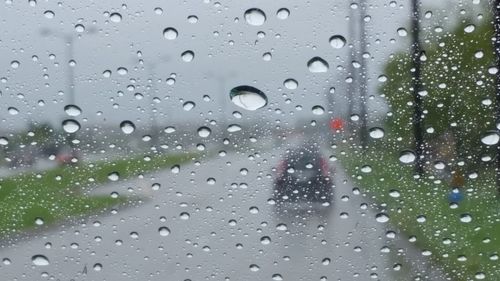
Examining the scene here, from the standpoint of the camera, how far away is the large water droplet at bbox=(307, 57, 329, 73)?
1.28m

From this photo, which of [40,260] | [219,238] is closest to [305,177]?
[219,238]

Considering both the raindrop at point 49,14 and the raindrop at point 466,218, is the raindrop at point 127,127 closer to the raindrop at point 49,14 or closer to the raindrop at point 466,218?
the raindrop at point 49,14

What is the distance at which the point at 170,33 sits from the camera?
1277 millimetres

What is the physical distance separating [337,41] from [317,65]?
76 millimetres

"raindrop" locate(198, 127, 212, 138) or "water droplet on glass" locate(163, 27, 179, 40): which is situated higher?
"water droplet on glass" locate(163, 27, 179, 40)

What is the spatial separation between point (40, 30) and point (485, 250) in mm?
1271

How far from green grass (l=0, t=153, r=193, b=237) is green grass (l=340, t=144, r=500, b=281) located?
0.48 meters

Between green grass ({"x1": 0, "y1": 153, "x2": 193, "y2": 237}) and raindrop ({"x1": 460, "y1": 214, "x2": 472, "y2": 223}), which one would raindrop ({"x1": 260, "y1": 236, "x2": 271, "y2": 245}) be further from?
raindrop ({"x1": 460, "y1": 214, "x2": 472, "y2": 223})

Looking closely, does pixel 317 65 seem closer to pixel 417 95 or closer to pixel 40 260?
pixel 417 95

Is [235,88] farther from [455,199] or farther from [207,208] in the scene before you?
[455,199]

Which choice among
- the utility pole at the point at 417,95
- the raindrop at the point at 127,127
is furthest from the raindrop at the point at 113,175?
the utility pole at the point at 417,95

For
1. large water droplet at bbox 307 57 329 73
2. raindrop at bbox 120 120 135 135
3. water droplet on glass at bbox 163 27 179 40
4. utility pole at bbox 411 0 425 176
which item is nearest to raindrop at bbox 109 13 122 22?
water droplet on glass at bbox 163 27 179 40

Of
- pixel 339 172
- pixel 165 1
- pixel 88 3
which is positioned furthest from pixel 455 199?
pixel 88 3

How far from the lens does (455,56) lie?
131 centimetres
